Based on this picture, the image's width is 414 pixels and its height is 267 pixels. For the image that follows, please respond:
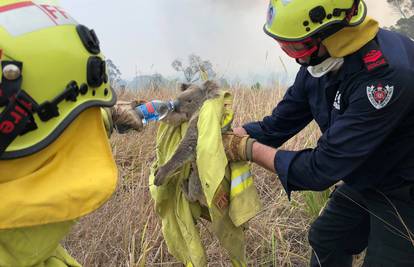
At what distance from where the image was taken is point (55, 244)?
4.64 feet

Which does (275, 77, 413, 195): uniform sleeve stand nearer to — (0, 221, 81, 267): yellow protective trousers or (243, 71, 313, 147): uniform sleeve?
(243, 71, 313, 147): uniform sleeve

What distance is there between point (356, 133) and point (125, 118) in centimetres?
90

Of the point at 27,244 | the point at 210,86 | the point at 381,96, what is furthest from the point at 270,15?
the point at 27,244

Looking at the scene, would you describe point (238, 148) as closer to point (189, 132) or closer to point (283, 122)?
point (189, 132)

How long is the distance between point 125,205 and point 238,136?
3.88ft

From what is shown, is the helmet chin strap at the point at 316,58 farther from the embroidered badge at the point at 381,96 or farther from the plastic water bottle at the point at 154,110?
the plastic water bottle at the point at 154,110

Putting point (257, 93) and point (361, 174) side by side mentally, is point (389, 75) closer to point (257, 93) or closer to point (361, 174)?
point (361, 174)

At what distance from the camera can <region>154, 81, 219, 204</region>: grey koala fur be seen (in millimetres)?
2074

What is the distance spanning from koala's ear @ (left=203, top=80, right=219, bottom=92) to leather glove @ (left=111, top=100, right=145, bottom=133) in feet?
1.17

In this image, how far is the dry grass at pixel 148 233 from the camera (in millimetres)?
2871

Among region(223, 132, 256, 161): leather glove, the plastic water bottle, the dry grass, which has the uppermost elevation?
the plastic water bottle

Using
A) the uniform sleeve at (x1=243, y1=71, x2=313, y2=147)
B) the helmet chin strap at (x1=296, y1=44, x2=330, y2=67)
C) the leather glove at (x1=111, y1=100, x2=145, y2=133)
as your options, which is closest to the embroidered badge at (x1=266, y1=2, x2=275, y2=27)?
the helmet chin strap at (x1=296, y1=44, x2=330, y2=67)

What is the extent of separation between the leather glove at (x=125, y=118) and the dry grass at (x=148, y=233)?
772 millimetres

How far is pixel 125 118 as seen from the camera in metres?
1.90
